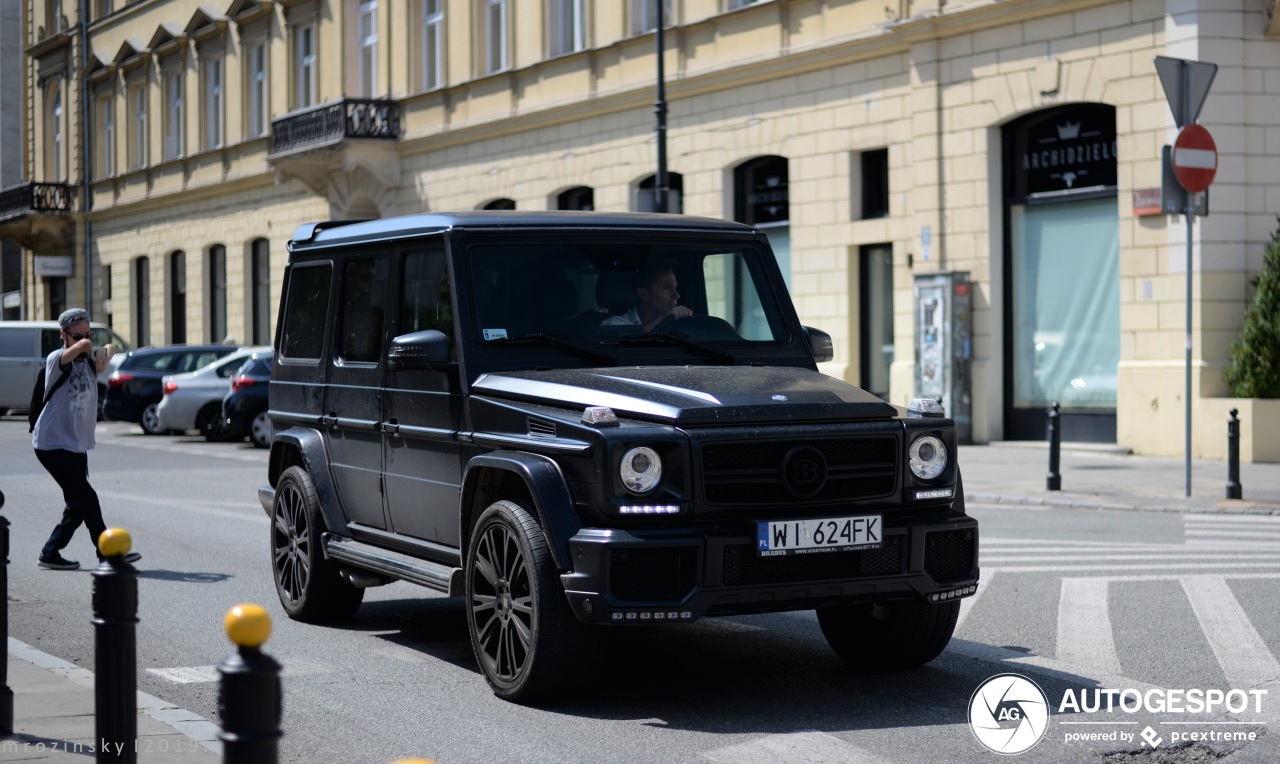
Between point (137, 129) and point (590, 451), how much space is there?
45.0 metres

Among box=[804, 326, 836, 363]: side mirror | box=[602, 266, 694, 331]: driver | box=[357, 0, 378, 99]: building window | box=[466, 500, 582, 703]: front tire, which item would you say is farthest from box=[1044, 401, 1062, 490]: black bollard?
box=[357, 0, 378, 99]: building window

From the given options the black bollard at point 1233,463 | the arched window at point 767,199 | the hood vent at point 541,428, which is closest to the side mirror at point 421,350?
the hood vent at point 541,428

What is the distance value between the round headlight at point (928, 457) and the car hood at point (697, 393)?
0.17 m

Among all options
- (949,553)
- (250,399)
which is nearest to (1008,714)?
(949,553)

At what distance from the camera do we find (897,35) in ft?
73.3

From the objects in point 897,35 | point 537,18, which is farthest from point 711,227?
point 537,18

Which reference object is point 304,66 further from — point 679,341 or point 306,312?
point 679,341

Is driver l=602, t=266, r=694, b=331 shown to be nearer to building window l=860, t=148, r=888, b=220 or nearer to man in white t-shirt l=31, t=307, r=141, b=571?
man in white t-shirt l=31, t=307, r=141, b=571

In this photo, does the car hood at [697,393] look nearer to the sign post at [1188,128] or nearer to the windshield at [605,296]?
the windshield at [605,296]

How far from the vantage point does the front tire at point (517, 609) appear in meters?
6.27

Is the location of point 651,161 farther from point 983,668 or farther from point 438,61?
point 983,668

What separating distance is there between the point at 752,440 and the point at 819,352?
1.74 m

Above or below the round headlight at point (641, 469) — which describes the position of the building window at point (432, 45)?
above

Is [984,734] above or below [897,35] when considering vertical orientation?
below
